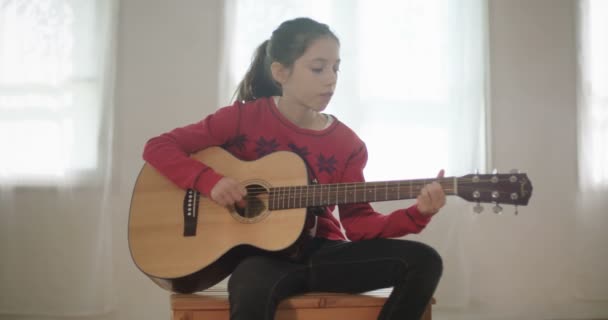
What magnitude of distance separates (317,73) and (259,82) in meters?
0.28

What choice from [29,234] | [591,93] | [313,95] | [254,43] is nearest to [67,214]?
[29,234]

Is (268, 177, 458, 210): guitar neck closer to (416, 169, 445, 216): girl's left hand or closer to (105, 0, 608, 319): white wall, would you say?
(416, 169, 445, 216): girl's left hand

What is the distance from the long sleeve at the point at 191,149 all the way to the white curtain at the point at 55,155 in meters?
0.93

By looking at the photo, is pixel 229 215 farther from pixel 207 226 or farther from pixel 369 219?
pixel 369 219

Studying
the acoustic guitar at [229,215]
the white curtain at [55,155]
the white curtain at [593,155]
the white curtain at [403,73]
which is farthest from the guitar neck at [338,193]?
the white curtain at [593,155]

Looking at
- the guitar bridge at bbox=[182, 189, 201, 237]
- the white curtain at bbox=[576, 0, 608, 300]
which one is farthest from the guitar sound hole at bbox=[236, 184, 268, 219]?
the white curtain at bbox=[576, 0, 608, 300]

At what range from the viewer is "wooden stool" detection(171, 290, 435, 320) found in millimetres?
1374

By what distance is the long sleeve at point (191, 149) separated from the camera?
1.50 meters

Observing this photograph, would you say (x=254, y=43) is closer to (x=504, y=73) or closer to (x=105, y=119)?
(x=105, y=119)

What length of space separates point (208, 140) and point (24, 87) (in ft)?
4.22

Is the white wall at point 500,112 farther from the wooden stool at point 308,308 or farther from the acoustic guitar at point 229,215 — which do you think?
the wooden stool at point 308,308

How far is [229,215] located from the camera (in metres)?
1.47

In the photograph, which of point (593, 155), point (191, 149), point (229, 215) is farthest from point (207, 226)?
point (593, 155)

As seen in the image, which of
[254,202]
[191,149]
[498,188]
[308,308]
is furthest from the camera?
[191,149]
